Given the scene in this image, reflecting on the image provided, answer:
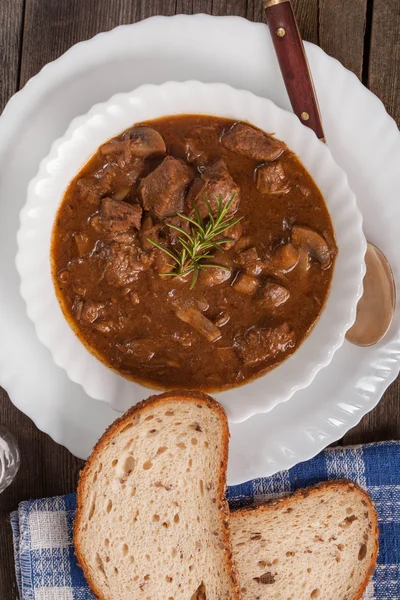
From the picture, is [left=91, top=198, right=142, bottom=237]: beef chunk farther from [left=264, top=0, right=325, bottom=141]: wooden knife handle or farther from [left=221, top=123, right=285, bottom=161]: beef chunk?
[left=264, top=0, right=325, bottom=141]: wooden knife handle

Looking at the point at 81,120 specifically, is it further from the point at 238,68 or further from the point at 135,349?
the point at 135,349

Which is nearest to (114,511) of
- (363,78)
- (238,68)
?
(238,68)

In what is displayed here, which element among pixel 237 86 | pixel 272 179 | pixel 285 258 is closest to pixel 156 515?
pixel 285 258

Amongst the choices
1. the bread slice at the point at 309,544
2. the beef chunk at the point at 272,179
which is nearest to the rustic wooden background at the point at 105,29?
the bread slice at the point at 309,544

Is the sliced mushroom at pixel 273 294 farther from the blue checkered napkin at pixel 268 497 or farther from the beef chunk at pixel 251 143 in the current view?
the blue checkered napkin at pixel 268 497

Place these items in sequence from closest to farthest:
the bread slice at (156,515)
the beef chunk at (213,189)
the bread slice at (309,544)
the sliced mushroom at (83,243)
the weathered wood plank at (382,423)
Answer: the beef chunk at (213,189) < the sliced mushroom at (83,243) < the bread slice at (156,515) < the bread slice at (309,544) < the weathered wood plank at (382,423)

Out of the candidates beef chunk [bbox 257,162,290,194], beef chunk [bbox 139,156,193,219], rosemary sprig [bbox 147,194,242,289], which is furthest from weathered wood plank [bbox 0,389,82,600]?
beef chunk [bbox 257,162,290,194]
